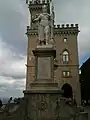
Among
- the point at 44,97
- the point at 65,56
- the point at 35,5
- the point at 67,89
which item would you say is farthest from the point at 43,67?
the point at 35,5

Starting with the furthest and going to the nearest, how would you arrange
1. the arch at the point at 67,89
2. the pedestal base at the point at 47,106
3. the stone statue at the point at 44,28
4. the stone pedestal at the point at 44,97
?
1. the arch at the point at 67,89
2. the stone statue at the point at 44,28
3. the stone pedestal at the point at 44,97
4. the pedestal base at the point at 47,106

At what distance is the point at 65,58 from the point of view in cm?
5188

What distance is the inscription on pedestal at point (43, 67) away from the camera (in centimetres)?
1240

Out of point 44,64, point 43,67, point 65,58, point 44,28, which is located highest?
point 65,58

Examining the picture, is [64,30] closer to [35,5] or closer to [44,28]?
[35,5]

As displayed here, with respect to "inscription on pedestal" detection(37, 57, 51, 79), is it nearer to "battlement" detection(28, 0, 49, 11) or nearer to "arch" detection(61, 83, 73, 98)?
"arch" detection(61, 83, 73, 98)

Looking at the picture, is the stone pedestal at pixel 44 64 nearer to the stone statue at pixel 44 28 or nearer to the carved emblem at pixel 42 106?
the stone statue at pixel 44 28

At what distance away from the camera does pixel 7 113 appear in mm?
10555

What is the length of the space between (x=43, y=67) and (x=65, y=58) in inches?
1561

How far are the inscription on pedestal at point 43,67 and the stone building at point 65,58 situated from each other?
37.1 meters

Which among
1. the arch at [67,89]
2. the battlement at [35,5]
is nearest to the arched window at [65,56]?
the arch at [67,89]

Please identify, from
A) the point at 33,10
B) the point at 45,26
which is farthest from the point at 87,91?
the point at 45,26

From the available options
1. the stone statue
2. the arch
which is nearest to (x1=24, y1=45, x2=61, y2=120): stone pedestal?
the stone statue

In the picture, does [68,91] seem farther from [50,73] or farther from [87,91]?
[50,73]
